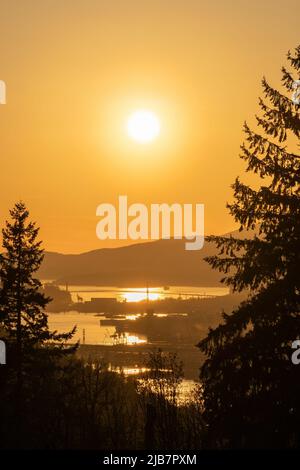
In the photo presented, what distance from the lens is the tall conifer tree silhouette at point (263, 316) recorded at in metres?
16.3

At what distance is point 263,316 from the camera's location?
16938mm

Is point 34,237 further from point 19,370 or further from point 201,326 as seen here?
point 201,326

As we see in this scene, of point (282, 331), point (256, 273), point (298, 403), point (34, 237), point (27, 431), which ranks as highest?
point (34, 237)

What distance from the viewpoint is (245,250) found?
17.9 m

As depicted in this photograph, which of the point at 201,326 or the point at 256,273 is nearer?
the point at 256,273

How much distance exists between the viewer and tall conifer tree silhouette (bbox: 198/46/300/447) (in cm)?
1630
